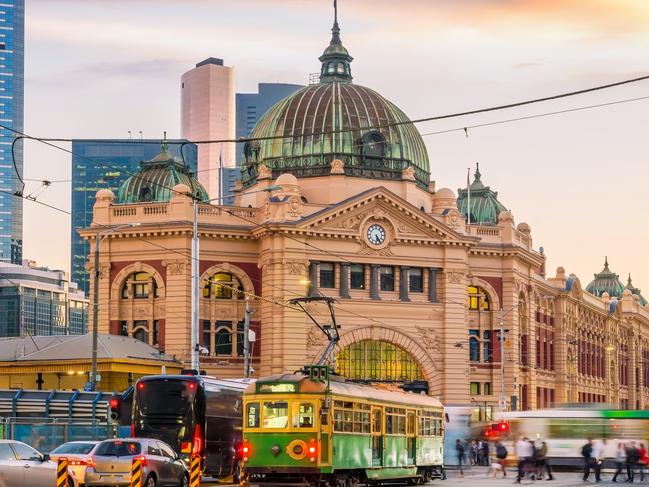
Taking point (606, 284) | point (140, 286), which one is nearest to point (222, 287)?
point (140, 286)

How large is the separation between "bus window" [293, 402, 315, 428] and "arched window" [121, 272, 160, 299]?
52810 mm

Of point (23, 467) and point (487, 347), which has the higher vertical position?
point (487, 347)

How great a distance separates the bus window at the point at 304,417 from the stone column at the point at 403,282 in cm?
5446

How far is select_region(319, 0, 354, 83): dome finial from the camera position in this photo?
11244 cm

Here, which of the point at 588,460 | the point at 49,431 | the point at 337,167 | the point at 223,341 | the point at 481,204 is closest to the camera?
the point at 49,431

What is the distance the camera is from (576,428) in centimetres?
6781

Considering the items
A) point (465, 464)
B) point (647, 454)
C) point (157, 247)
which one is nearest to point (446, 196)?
point (157, 247)

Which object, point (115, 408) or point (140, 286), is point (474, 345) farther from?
point (115, 408)

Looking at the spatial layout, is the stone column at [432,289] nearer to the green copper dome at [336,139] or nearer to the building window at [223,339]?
the green copper dome at [336,139]

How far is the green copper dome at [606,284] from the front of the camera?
18000 cm

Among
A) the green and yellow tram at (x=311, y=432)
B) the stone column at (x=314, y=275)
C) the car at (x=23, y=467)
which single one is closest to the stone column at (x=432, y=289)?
the stone column at (x=314, y=275)

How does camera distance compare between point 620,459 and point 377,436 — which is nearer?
point 377,436

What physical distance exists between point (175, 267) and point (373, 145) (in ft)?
58.1

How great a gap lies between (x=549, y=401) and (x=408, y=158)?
24428mm
